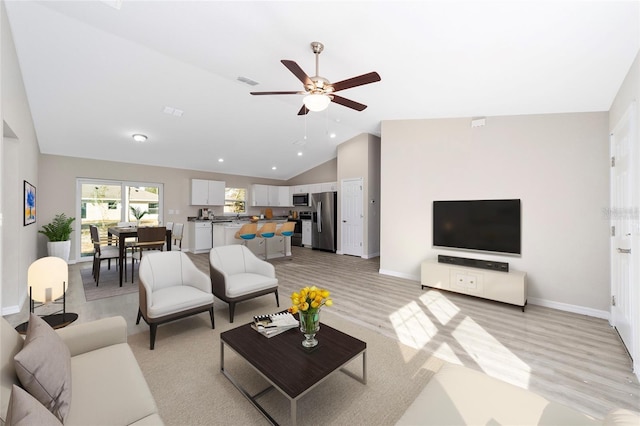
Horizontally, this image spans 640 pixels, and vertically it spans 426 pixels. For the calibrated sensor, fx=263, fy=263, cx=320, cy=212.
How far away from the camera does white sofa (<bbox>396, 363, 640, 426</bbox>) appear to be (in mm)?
1130

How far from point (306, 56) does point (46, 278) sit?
10.9 ft

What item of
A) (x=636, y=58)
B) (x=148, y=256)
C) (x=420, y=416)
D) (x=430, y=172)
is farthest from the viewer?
(x=430, y=172)

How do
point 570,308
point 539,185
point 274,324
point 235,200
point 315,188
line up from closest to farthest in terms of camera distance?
1. point 274,324
2. point 570,308
3. point 539,185
4. point 315,188
5. point 235,200

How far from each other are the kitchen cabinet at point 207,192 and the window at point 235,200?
465mm

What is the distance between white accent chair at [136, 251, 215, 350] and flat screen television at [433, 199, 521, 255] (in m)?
3.60

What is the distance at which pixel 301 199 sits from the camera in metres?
8.98

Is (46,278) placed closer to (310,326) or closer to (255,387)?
(255,387)

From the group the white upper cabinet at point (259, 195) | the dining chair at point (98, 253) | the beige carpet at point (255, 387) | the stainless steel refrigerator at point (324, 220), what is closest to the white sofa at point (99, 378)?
the beige carpet at point (255, 387)

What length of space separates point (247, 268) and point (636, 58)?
4517mm

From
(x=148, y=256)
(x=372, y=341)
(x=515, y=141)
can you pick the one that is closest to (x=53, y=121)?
(x=148, y=256)

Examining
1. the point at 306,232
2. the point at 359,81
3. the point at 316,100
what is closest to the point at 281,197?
the point at 306,232

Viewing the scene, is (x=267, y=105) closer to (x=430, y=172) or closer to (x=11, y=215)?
(x=430, y=172)

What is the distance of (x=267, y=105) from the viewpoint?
16.3 ft

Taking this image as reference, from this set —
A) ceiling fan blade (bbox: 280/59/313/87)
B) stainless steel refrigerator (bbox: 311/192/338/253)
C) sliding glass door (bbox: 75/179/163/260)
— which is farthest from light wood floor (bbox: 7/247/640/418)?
stainless steel refrigerator (bbox: 311/192/338/253)
